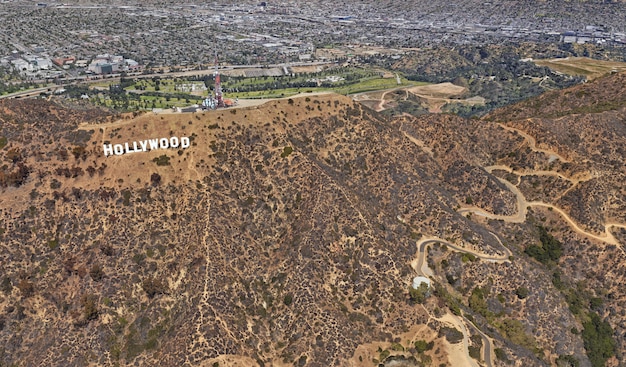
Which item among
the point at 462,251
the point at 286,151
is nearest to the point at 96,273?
the point at 286,151

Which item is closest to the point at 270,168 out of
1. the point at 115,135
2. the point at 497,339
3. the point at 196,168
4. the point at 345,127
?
the point at 196,168

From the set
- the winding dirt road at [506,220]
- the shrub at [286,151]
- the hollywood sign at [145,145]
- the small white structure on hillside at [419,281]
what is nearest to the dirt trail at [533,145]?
the winding dirt road at [506,220]

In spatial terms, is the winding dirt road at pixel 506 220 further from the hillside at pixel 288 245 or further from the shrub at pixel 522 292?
the shrub at pixel 522 292

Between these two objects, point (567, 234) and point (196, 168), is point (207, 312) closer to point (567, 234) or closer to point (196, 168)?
point (196, 168)

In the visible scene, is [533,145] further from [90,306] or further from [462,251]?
[90,306]

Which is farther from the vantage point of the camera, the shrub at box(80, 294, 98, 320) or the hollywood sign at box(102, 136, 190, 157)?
the hollywood sign at box(102, 136, 190, 157)

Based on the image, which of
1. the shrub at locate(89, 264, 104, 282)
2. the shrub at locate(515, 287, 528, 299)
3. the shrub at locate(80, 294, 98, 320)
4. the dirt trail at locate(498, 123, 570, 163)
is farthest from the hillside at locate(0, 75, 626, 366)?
the dirt trail at locate(498, 123, 570, 163)

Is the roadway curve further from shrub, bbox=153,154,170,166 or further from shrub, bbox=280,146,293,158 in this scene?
shrub, bbox=153,154,170,166

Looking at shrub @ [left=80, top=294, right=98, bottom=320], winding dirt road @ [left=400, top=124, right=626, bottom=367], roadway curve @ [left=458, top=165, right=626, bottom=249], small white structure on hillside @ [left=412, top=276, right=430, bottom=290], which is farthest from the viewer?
roadway curve @ [left=458, top=165, right=626, bottom=249]
